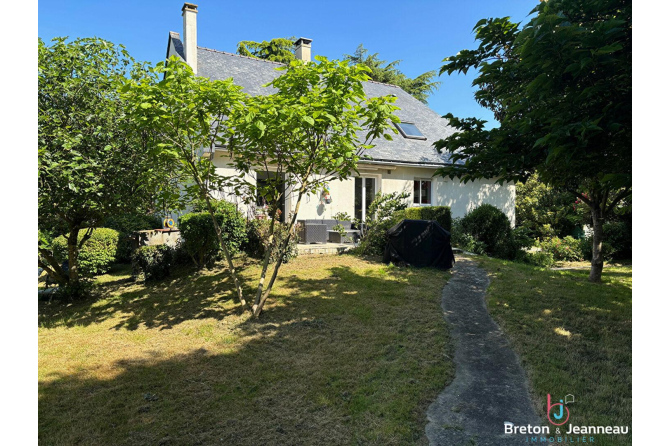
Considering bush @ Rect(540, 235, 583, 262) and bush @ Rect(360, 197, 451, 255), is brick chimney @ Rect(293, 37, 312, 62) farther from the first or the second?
bush @ Rect(540, 235, 583, 262)

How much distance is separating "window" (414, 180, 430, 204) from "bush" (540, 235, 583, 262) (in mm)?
5303

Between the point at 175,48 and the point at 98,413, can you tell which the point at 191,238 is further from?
the point at 175,48

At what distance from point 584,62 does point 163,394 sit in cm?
553

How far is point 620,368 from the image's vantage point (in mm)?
4637

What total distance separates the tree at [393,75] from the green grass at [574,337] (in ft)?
82.4

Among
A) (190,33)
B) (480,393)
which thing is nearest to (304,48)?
(190,33)

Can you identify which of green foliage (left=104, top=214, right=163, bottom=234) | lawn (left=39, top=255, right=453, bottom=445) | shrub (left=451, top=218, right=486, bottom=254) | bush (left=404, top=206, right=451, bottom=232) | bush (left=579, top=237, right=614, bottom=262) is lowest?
lawn (left=39, top=255, right=453, bottom=445)

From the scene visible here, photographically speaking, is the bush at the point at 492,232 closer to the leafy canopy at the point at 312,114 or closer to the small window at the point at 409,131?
the small window at the point at 409,131

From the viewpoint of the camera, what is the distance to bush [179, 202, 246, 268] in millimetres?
9609

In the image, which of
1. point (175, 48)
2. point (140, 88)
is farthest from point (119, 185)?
point (175, 48)

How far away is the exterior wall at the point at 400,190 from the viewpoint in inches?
547

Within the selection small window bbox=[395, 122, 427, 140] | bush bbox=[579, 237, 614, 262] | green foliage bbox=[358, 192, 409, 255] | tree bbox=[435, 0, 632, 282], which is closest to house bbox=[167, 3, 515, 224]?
small window bbox=[395, 122, 427, 140]

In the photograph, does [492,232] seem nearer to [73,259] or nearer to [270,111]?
[270,111]

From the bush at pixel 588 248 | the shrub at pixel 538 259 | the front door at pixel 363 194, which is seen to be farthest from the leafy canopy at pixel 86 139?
the bush at pixel 588 248
